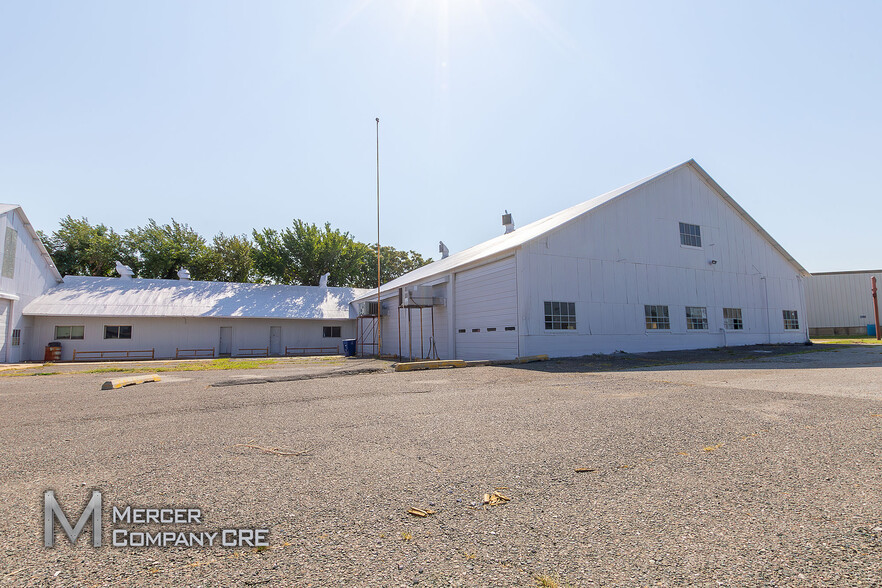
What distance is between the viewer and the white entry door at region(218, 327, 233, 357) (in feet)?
91.6

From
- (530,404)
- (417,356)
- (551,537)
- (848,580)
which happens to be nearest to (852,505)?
(848,580)

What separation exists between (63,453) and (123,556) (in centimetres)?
269

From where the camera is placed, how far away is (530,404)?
263 inches

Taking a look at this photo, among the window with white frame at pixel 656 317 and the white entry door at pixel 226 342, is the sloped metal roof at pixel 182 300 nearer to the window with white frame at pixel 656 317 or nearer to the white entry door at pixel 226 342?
the white entry door at pixel 226 342

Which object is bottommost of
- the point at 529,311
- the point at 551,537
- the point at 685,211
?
the point at 551,537

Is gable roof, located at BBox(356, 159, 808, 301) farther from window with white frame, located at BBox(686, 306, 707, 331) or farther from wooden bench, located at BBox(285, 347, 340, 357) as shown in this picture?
wooden bench, located at BBox(285, 347, 340, 357)

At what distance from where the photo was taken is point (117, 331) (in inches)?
1005

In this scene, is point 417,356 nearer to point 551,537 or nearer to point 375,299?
point 375,299

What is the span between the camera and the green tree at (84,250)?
38.1m

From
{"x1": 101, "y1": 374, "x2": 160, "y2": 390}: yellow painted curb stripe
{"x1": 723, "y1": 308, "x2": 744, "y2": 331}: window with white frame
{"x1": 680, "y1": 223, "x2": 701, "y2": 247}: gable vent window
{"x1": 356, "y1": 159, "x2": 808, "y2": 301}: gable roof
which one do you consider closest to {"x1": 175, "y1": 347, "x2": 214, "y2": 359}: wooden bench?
{"x1": 356, "y1": 159, "x2": 808, "y2": 301}: gable roof

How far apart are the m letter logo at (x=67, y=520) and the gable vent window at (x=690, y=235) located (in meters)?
22.1

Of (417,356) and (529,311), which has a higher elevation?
(529,311)

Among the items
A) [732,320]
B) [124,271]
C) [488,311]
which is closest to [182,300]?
[124,271]

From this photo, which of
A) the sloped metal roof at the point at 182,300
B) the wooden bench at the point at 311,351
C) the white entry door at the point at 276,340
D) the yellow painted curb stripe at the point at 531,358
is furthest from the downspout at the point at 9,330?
the yellow painted curb stripe at the point at 531,358
